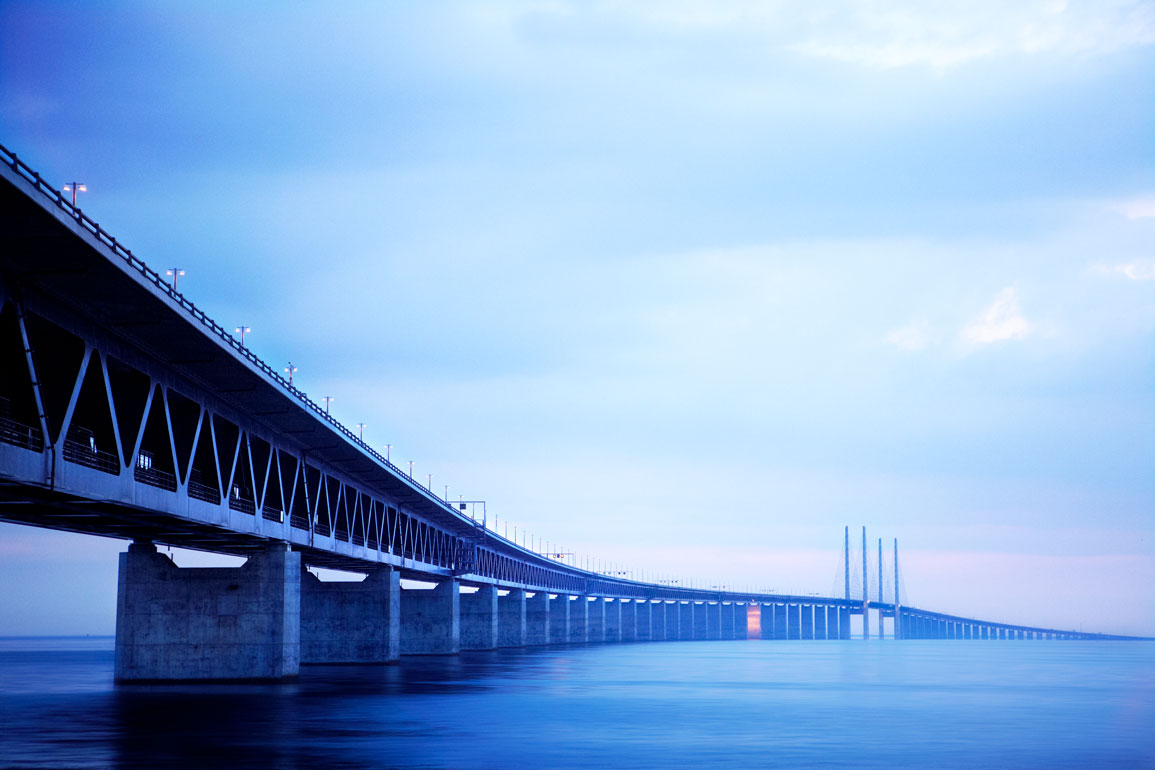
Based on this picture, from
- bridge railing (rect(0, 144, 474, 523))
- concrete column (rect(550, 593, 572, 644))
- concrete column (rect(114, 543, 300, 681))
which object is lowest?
concrete column (rect(550, 593, 572, 644))

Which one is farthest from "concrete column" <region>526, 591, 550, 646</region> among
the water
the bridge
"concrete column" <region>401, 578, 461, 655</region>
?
the water

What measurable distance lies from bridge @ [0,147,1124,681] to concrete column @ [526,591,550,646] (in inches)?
2653

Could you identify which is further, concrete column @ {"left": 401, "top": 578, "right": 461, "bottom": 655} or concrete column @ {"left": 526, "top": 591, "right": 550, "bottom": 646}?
concrete column @ {"left": 526, "top": 591, "right": 550, "bottom": 646}

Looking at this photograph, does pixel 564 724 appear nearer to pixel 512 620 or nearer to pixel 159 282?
pixel 159 282

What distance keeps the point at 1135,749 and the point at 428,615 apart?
86.2 meters

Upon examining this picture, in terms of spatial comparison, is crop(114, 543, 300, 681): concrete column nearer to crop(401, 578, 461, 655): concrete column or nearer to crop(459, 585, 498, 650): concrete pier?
crop(401, 578, 461, 655): concrete column

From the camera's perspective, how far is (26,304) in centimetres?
3372

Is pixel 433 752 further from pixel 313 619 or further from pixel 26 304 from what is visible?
pixel 313 619

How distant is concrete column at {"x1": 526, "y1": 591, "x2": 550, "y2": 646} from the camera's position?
173875mm

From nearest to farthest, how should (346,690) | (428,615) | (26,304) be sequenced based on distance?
(26,304)
(346,690)
(428,615)

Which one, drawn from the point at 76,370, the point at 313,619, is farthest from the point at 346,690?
the point at 313,619

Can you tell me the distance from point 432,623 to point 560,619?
8042 cm

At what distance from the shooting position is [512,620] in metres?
160

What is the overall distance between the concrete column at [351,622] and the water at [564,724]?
17493 millimetres
